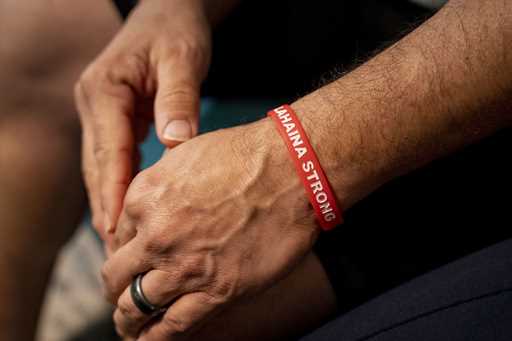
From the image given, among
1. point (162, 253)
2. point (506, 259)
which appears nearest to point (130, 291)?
point (162, 253)

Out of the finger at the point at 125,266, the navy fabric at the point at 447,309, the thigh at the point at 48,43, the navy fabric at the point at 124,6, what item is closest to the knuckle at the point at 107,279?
the finger at the point at 125,266

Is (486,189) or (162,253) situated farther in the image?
(486,189)

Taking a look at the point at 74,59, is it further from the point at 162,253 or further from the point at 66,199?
the point at 162,253

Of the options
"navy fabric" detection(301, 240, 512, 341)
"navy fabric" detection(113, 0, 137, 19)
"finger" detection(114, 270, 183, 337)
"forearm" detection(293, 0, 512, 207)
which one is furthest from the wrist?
"navy fabric" detection(113, 0, 137, 19)

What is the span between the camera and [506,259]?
2.32 ft

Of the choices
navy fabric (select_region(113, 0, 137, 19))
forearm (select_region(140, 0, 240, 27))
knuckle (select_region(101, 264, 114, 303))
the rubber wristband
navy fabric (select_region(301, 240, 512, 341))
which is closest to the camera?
navy fabric (select_region(301, 240, 512, 341))

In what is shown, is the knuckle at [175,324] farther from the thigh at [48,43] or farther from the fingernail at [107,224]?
the thigh at [48,43]

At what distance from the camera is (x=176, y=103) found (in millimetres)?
916

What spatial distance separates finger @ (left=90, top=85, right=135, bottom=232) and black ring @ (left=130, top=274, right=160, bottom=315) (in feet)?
0.52

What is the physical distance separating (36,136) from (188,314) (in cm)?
62

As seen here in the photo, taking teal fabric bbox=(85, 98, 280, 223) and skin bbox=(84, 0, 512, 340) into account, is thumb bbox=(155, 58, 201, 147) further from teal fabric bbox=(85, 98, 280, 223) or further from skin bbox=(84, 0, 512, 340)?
teal fabric bbox=(85, 98, 280, 223)

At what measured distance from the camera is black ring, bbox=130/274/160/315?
0.80 m

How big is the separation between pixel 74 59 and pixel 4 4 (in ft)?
0.65

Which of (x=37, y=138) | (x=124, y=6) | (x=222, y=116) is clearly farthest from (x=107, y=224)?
(x=124, y=6)
